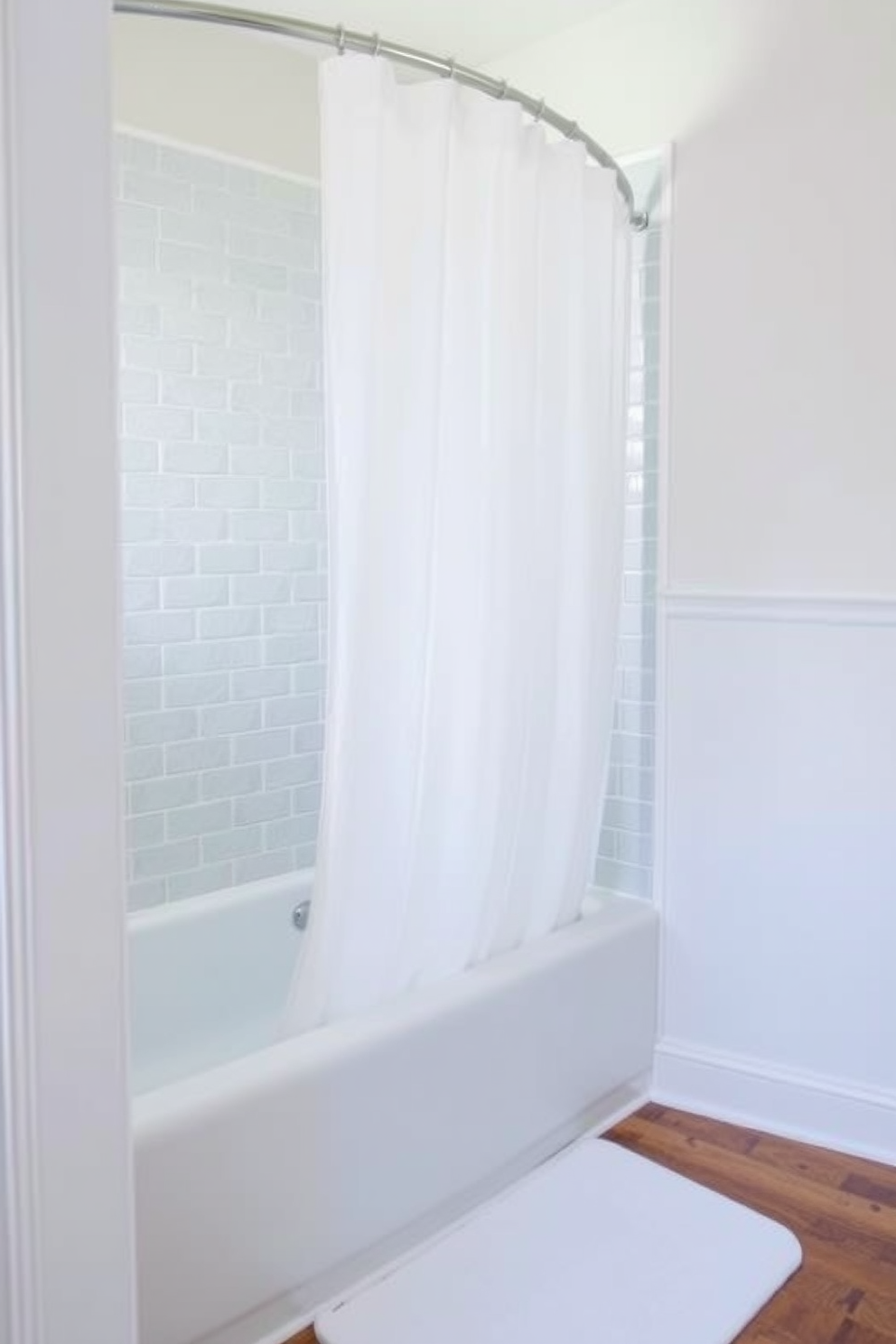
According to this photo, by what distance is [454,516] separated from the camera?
1.99 metres

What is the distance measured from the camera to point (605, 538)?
2.36 metres

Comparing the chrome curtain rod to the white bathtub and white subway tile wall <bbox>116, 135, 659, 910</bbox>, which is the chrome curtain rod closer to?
white subway tile wall <bbox>116, 135, 659, 910</bbox>

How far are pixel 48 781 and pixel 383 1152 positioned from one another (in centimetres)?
106

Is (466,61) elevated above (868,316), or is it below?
above

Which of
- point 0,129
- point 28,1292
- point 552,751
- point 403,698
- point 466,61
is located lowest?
point 28,1292

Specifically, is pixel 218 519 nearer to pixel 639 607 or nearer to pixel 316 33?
pixel 639 607

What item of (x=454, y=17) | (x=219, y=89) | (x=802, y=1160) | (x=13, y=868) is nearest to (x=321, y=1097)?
(x=13, y=868)

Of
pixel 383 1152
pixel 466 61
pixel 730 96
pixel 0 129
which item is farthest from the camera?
pixel 466 61

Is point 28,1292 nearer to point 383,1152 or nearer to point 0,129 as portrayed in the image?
point 383,1152

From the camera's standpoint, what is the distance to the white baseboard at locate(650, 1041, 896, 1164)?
7.55 ft

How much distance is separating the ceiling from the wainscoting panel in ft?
4.62

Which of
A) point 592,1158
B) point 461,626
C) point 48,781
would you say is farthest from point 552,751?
point 48,781

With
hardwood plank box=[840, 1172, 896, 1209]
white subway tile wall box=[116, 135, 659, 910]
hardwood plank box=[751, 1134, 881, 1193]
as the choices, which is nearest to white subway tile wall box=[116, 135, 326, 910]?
white subway tile wall box=[116, 135, 659, 910]

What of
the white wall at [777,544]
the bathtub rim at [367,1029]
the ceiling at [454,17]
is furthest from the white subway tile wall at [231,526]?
the ceiling at [454,17]
